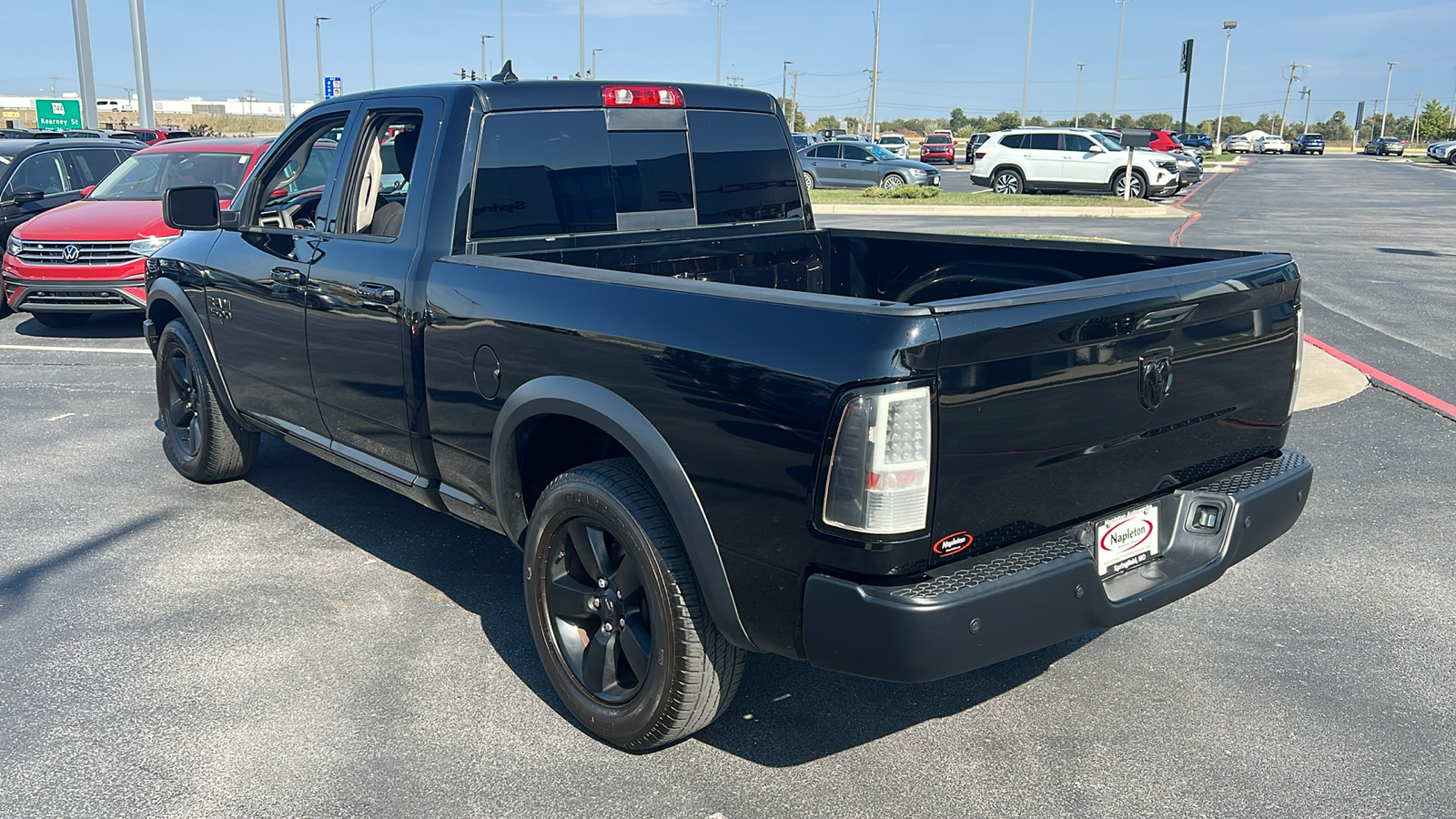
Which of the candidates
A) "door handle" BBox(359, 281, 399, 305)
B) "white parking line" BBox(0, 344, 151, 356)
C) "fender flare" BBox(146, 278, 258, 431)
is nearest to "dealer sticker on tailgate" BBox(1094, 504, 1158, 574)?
"door handle" BBox(359, 281, 399, 305)

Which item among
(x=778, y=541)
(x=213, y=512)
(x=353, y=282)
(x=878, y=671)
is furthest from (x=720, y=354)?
(x=213, y=512)

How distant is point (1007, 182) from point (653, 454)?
29.8 metres

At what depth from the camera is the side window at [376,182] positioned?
4422mm

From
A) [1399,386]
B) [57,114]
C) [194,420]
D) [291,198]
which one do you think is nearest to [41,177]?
[194,420]

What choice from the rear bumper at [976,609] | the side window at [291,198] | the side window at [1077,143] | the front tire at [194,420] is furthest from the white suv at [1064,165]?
the rear bumper at [976,609]

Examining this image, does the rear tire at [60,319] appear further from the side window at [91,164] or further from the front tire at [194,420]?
the front tire at [194,420]

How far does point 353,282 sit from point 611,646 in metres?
1.78

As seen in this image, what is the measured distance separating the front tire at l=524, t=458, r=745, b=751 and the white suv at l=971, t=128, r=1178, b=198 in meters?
27.9

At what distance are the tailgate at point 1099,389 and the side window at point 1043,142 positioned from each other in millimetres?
28164

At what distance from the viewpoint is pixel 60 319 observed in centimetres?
1170

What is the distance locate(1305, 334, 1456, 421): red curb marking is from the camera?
7.23m

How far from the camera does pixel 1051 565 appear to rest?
2818mm

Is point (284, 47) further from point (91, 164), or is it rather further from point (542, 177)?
point (542, 177)

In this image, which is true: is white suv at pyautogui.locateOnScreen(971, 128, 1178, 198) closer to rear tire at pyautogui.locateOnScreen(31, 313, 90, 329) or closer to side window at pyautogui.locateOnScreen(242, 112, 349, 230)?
rear tire at pyautogui.locateOnScreen(31, 313, 90, 329)
